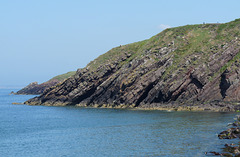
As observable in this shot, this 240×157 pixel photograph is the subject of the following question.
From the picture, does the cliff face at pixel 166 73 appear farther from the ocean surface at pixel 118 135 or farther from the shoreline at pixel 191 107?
the ocean surface at pixel 118 135

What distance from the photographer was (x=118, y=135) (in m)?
70.8

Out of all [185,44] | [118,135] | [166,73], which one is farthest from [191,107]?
[118,135]

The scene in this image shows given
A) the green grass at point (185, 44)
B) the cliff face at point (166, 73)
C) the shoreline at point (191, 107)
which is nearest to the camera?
the shoreline at point (191, 107)

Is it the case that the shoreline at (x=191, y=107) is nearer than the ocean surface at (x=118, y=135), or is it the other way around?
the ocean surface at (x=118, y=135)

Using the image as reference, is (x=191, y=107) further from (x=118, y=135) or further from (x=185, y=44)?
(x=118, y=135)

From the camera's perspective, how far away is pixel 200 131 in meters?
68.8

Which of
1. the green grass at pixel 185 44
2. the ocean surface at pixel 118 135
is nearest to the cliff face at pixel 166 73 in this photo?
the green grass at pixel 185 44

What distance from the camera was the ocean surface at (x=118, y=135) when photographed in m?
55.9

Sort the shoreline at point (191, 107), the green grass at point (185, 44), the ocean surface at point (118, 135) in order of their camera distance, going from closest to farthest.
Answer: the ocean surface at point (118, 135), the shoreline at point (191, 107), the green grass at point (185, 44)

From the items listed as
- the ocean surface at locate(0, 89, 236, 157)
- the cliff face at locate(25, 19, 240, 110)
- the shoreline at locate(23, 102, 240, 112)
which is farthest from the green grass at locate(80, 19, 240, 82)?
the ocean surface at locate(0, 89, 236, 157)

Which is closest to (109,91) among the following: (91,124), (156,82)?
(156,82)

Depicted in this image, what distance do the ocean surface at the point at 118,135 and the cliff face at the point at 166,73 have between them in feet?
43.4

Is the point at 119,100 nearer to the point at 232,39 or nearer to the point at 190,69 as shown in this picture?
the point at 190,69

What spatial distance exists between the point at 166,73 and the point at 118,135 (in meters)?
51.1
